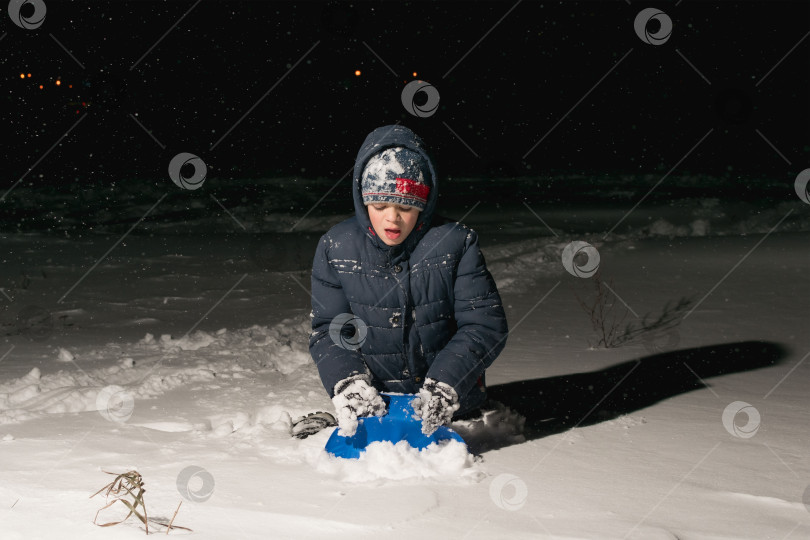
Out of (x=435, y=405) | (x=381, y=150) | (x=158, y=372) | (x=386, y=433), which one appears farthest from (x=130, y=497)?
(x=158, y=372)

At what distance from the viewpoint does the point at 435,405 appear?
8.91ft

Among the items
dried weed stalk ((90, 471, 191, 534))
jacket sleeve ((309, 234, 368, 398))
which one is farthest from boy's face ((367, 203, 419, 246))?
dried weed stalk ((90, 471, 191, 534))

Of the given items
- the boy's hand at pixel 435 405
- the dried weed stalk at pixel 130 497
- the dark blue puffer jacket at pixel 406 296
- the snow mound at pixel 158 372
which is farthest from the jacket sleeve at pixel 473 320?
the dried weed stalk at pixel 130 497

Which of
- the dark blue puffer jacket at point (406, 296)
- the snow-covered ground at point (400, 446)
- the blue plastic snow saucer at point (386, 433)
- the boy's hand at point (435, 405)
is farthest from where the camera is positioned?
the dark blue puffer jacket at point (406, 296)

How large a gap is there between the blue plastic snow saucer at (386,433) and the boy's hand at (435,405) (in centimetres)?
8

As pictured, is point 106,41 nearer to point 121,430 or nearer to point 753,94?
point 753,94

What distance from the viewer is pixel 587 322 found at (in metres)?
5.63

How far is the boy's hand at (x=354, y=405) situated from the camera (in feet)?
8.93

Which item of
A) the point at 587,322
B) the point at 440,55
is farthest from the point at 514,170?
the point at 587,322

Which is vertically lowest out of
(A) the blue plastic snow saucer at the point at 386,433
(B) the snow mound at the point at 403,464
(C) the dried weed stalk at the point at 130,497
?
(C) the dried weed stalk at the point at 130,497

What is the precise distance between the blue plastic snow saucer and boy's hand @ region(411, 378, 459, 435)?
0.08 metres

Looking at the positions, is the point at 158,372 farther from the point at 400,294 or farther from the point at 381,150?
the point at 381,150

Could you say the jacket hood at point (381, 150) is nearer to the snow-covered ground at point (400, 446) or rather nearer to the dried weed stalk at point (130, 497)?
the snow-covered ground at point (400, 446)

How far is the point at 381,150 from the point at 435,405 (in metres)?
0.91
